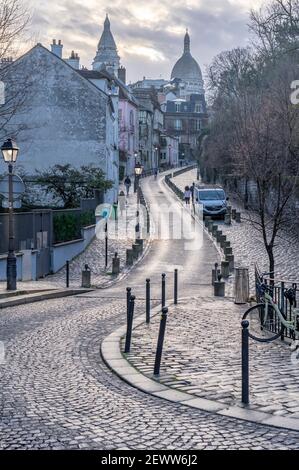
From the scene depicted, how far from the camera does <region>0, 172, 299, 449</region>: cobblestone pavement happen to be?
6.09m

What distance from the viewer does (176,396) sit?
7730 mm

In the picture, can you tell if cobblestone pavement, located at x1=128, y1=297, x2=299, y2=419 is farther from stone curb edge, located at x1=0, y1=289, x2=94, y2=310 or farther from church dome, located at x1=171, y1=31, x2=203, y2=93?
church dome, located at x1=171, y1=31, x2=203, y2=93

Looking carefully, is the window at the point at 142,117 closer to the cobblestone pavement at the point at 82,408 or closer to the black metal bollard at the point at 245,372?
the cobblestone pavement at the point at 82,408

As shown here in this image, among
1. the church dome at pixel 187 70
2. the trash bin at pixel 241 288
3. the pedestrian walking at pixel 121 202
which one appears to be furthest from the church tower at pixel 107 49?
the trash bin at pixel 241 288

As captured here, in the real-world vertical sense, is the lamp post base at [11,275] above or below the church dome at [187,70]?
below

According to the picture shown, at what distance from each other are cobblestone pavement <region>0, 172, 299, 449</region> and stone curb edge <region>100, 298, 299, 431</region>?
0.11 meters

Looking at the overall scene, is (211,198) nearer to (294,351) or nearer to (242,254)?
(242,254)

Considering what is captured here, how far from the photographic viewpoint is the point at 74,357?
10.1 meters

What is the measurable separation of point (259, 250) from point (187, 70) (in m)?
157

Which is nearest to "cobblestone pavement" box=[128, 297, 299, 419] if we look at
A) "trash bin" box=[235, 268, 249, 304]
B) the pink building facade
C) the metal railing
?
the metal railing

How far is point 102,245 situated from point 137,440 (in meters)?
28.2

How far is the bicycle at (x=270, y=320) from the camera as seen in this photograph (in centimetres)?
1100

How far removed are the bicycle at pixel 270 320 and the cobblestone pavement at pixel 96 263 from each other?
29.6ft

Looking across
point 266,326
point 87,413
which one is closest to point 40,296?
point 266,326
